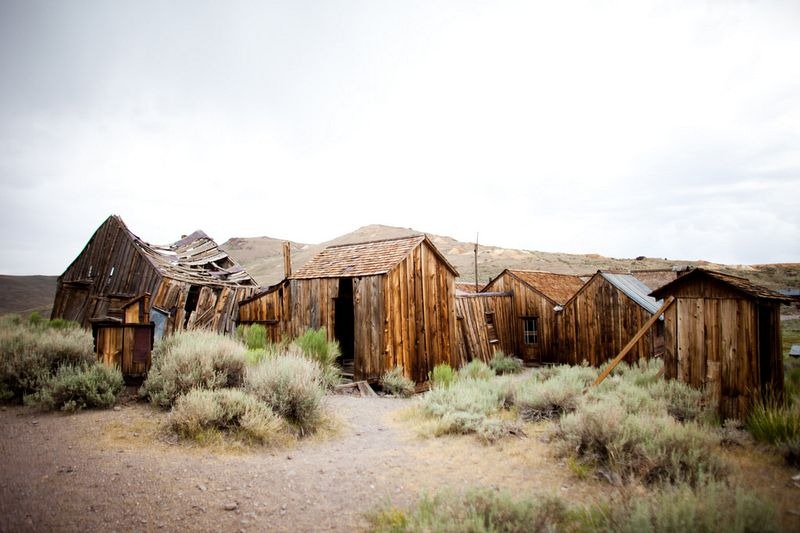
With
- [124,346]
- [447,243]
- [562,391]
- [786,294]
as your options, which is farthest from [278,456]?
[447,243]

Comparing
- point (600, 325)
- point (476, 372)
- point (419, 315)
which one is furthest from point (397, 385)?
point (600, 325)

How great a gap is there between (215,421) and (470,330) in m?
11.4

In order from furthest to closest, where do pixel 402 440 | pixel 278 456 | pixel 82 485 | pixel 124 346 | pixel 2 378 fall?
pixel 124 346 < pixel 2 378 < pixel 402 440 < pixel 278 456 < pixel 82 485

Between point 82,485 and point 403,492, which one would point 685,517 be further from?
point 82,485

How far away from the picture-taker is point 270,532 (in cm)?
362

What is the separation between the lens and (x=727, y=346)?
6.45 m

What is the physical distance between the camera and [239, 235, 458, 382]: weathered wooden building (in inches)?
431

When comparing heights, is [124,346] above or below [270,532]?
above

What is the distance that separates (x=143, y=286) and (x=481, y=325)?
11.5 meters

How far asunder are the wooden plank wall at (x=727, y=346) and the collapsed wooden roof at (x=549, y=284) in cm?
1015

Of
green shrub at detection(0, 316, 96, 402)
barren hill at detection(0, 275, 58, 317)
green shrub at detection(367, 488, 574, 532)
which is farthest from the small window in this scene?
barren hill at detection(0, 275, 58, 317)

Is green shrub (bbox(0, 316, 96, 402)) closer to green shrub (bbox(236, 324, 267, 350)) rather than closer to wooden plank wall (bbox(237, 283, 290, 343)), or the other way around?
green shrub (bbox(236, 324, 267, 350))

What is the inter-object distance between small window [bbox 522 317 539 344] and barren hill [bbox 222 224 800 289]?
44.8 ft

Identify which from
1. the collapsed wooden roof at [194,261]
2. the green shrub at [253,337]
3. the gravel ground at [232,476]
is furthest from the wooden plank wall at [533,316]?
the gravel ground at [232,476]
